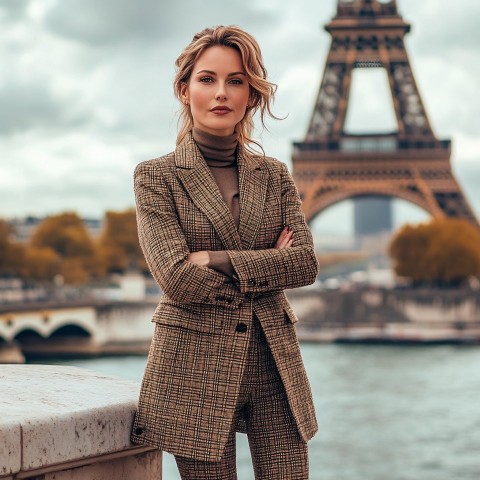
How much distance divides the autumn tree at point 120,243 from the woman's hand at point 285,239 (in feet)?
130

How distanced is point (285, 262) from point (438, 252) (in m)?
37.3

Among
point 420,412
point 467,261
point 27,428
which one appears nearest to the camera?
point 27,428

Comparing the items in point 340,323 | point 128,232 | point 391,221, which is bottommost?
point 340,323

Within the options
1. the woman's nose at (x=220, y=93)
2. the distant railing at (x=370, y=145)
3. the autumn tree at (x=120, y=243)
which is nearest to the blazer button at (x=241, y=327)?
the woman's nose at (x=220, y=93)

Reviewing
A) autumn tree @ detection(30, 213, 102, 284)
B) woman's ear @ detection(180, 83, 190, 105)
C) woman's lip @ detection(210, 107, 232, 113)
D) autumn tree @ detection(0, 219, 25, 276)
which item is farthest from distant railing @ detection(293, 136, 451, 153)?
woman's lip @ detection(210, 107, 232, 113)

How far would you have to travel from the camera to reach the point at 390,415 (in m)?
19.2

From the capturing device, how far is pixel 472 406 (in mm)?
19938

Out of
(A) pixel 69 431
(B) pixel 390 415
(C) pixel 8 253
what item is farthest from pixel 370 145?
(A) pixel 69 431

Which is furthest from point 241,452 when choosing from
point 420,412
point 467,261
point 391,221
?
point 391,221

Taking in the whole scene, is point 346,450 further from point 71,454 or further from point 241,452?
point 71,454

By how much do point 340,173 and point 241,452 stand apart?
88.5ft

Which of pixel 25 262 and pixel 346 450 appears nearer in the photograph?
pixel 346 450

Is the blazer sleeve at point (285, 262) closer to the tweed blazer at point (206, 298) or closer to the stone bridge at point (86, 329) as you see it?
the tweed blazer at point (206, 298)

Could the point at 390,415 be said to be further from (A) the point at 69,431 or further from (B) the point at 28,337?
(A) the point at 69,431
